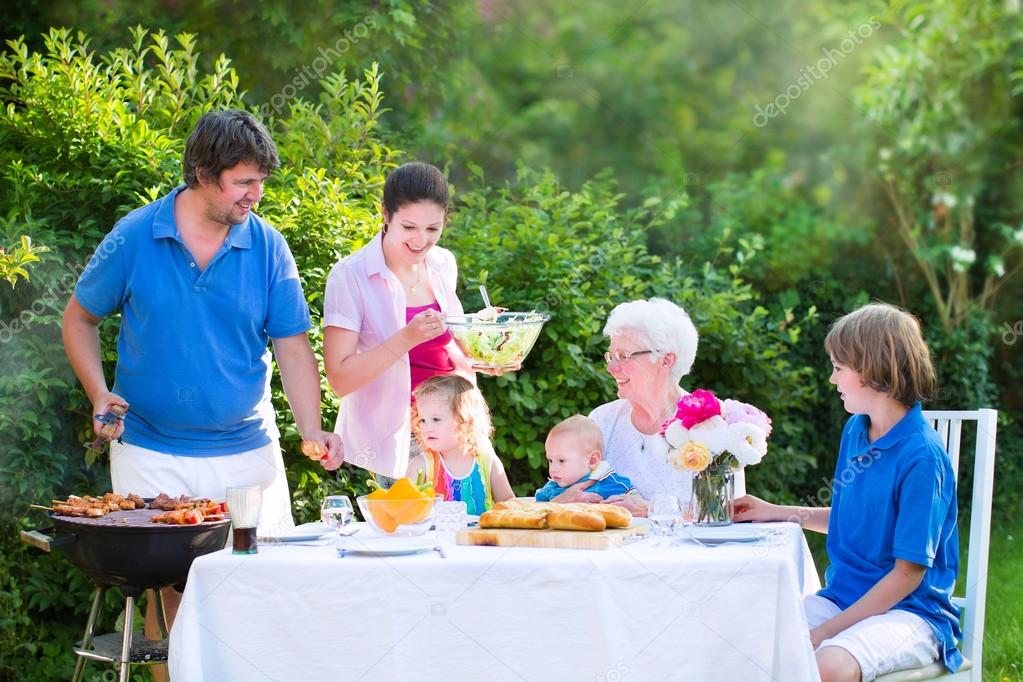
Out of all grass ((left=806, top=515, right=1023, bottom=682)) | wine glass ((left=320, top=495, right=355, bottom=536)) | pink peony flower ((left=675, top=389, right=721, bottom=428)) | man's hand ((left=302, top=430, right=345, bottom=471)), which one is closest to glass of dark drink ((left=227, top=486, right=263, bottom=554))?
wine glass ((left=320, top=495, right=355, bottom=536))

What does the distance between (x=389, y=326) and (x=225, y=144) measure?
746mm

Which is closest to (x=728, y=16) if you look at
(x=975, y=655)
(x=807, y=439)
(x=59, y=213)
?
(x=807, y=439)

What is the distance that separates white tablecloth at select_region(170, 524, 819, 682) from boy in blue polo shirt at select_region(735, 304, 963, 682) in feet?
0.98

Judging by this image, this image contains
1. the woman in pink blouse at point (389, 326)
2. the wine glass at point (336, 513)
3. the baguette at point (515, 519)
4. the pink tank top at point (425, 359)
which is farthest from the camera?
the pink tank top at point (425, 359)

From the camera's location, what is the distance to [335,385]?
3.58 m

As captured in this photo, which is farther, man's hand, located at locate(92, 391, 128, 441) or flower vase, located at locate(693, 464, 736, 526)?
man's hand, located at locate(92, 391, 128, 441)

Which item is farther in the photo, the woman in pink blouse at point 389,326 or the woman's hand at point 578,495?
the woman in pink blouse at point 389,326

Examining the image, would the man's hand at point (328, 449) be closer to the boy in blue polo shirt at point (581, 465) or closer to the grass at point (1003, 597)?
the boy in blue polo shirt at point (581, 465)

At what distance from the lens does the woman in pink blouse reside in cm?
349

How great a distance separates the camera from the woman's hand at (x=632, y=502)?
3145 millimetres

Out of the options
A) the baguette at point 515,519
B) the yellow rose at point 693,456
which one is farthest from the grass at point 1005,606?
the baguette at point 515,519

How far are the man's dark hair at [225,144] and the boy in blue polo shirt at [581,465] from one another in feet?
3.52

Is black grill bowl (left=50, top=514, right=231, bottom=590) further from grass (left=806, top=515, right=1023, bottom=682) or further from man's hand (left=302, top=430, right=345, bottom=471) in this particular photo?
grass (left=806, top=515, right=1023, bottom=682)

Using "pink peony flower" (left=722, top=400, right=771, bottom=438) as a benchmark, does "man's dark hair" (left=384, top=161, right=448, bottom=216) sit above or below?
→ above
